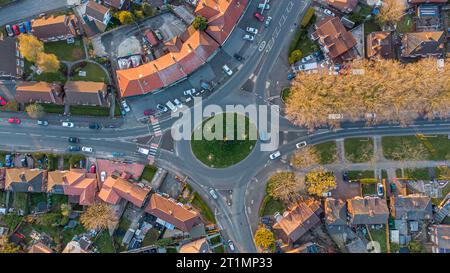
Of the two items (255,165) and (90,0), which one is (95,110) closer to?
(90,0)

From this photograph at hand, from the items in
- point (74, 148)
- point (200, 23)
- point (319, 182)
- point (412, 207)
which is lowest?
point (412, 207)

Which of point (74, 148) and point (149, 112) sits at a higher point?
point (149, 112)

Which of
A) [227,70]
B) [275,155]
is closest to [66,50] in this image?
[227,70]

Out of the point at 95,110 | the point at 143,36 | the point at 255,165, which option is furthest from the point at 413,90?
the point at 95,110

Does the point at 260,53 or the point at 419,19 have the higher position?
the point at 419,19

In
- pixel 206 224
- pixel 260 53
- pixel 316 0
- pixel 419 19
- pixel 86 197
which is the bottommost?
pixel 206 224

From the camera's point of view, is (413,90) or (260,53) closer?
(413,90)

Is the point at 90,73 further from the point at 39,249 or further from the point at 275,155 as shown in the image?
the point at 275,155
